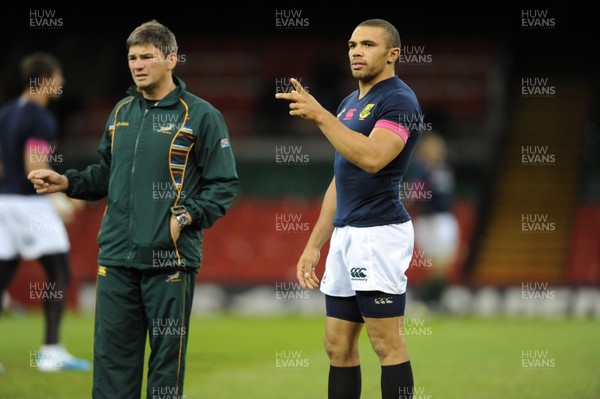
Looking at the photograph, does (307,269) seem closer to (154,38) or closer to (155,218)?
(155,218)

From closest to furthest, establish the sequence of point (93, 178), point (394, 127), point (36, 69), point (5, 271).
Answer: point (394, 127) → point (93, 178) → point (36, 69) → point (5, 271)

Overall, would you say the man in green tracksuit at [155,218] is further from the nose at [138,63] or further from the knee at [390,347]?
the knee at [390,347]

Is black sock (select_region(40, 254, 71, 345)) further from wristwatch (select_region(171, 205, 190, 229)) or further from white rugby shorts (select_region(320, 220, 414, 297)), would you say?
white rugby shorts (select_region(320, 220, 414, 297))

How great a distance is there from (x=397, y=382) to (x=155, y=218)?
5.08 feet

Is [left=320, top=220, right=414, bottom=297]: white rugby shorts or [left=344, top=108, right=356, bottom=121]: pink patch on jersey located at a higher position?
[left=344, top=108, right=356, bottom=121]: pink patch on jersey

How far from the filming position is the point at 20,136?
27.3 ft

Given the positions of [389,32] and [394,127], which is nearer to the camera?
[394,127]

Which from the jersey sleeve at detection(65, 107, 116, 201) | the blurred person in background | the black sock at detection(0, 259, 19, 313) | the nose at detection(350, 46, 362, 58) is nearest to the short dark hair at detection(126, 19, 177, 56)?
the jersey sleeve at detection(65, 107, 116, 201)

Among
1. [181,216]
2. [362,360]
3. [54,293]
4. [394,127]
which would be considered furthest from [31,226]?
A: [394,127]

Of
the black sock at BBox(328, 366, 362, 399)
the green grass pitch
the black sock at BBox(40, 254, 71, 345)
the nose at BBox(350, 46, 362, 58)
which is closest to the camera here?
the nose at BBox(350, 46, 362, 58)

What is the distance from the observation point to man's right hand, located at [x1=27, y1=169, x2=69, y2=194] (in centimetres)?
553

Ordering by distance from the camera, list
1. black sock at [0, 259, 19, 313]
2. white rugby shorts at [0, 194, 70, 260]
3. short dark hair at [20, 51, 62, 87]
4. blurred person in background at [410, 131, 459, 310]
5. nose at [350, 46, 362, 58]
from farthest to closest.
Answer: blurred person in background at [410, 131, 459, 310], black sock at [0, 259, 19, 313], white rugby shorts at [0, 194, 70, 260], short dark hair at [20, 51, 62, 87], nose at [350, 46, 362, 58]

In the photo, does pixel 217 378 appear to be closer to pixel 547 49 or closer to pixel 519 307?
pixel 519 307

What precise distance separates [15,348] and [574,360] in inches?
215
